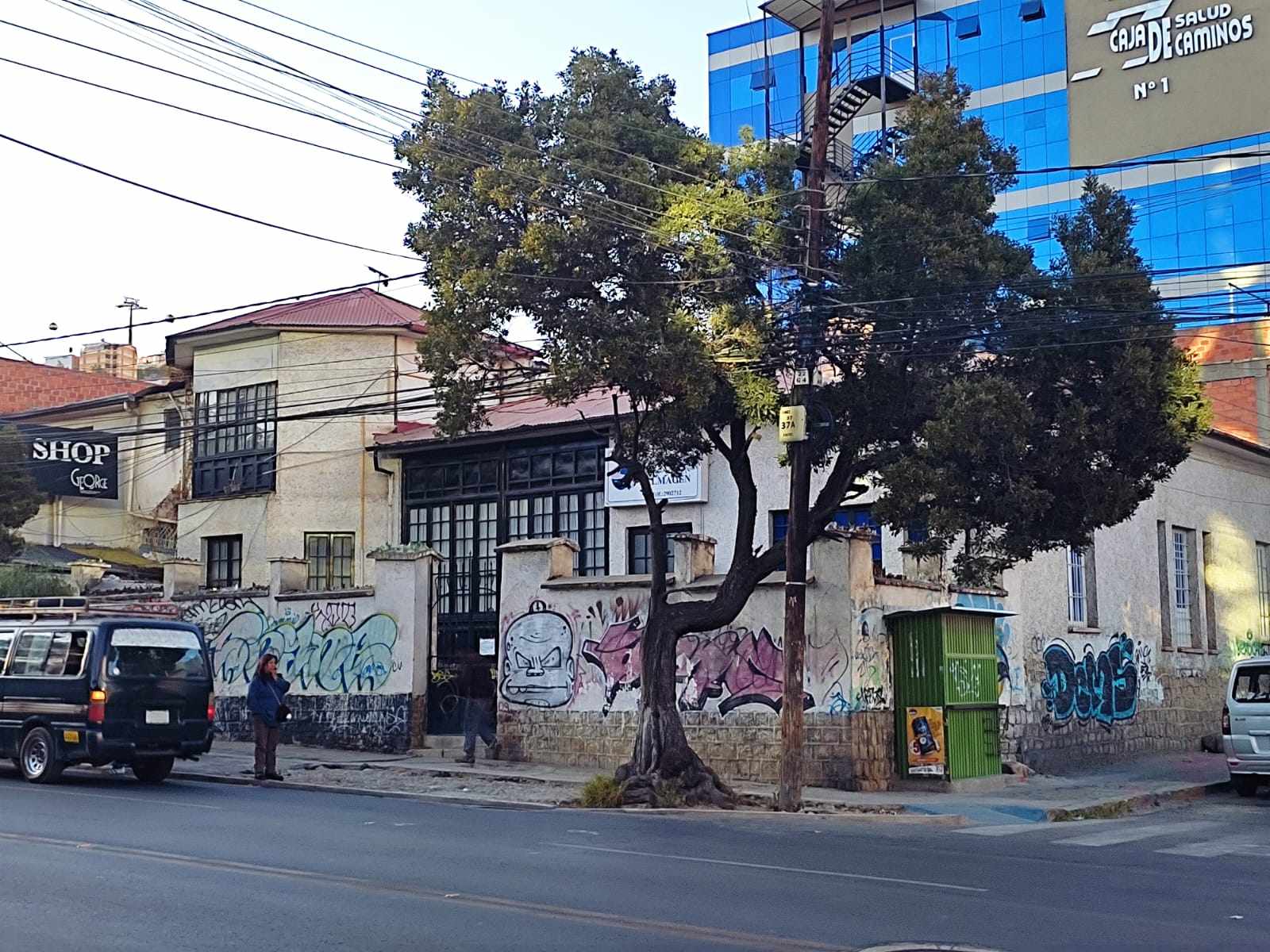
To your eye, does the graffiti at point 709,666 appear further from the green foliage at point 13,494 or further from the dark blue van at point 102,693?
the green foliage at point 13,494

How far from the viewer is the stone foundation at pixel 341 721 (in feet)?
80.8

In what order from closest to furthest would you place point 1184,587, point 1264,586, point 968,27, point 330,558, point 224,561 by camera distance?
1. point 1184,587
2. point 1264,586
3. point 330,558
4. point 224,561
5. point 968,27

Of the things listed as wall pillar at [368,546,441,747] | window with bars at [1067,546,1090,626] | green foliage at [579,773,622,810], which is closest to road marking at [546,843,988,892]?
green foliage at [579,773,622,810]

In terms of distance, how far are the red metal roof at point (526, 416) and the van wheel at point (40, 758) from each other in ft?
30.1

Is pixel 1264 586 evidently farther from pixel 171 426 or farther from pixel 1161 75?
pixel 171 426

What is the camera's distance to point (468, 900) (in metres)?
9.86

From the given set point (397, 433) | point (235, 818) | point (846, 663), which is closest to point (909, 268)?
point (846, 663)

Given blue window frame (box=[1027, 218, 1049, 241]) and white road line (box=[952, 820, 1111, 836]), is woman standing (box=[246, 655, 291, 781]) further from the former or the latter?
blue window frame (box=[1027, 218, 1049, 241])

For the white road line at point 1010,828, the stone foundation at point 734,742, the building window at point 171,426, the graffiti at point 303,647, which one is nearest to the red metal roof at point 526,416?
the graffiti at point 303,647

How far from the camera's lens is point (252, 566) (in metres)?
31.9

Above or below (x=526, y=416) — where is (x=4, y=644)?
below

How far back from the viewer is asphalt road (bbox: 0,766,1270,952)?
8.73m

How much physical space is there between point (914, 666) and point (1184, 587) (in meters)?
10.4

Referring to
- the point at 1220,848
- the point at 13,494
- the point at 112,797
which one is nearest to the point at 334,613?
the point at 112,797
